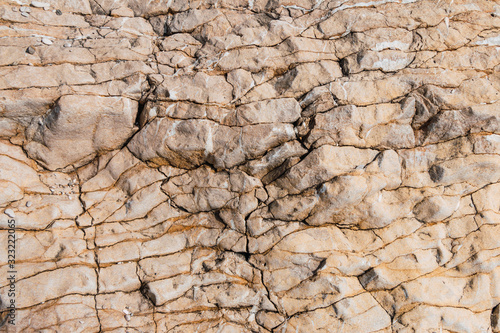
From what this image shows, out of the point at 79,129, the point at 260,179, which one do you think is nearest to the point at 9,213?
the point at 79,129

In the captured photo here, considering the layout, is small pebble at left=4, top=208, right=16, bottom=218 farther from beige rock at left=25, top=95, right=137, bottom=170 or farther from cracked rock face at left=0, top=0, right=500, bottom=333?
beige rock at left=25, top=95, right=137, bottom=170

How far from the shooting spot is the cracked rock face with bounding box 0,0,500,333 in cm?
436

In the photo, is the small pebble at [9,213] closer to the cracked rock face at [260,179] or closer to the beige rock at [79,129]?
the cracked rock face at [260,179]

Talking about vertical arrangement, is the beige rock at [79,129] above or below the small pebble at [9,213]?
above

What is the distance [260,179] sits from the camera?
15.7 ft

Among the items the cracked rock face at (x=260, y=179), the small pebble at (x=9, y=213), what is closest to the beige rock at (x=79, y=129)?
the cracked rock face at (x=260, y=179)

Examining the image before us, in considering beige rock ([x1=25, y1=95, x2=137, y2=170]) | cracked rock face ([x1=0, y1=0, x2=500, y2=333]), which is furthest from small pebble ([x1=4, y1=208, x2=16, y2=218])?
beige rock ([x1=25, y1=95, x2=137, y2=170])

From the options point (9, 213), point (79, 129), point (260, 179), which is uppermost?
point (79, 129)

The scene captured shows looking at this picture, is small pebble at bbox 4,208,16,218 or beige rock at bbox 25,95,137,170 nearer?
small pebble at bbox 4,208,16,218

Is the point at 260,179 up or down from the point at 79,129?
down

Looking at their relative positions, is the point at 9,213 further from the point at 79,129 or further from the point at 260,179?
the point at 260,179

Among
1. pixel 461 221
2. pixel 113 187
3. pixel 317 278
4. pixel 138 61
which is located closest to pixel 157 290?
pixel 113 187

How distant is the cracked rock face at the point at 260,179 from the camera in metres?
4.36

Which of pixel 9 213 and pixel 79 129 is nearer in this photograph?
pixel 9 213
